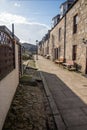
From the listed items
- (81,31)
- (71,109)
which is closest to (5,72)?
→ (71,109)

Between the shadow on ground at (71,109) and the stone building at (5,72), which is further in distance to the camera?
the shadow on ground at (71,109)

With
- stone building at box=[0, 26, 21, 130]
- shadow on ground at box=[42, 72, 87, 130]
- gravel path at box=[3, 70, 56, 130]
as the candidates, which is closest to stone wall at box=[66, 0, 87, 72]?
shadow on ground at box=[42, 72, 87, 130]

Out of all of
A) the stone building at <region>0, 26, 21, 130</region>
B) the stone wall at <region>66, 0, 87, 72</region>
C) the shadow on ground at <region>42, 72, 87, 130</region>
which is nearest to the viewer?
the stone building at <region>0, 26, 21, 130</region>

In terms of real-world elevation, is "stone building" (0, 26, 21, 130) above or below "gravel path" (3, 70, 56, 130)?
above

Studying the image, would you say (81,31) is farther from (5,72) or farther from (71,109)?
(5,72)

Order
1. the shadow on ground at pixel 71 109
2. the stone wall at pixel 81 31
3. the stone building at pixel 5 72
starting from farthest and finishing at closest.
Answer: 1. the stone wall at pixel 81 31
2. the shadow on ground at pixel 71 109
3. the stone building at pixel 5 72

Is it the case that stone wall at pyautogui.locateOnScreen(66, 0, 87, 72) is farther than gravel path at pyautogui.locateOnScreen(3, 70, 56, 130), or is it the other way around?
stone wall at pyautogui.locateOnScreen(66, 0, 87, 72)

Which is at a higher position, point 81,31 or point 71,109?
point 81,31

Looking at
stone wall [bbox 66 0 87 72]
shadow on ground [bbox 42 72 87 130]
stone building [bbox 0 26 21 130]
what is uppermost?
stone wall [bbox 66 0 87 72]

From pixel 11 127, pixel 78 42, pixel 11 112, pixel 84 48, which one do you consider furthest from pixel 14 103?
pixel 78 42

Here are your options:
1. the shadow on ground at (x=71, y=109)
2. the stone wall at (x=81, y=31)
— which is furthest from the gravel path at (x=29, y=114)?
the stone wall at (x=81, y=31)

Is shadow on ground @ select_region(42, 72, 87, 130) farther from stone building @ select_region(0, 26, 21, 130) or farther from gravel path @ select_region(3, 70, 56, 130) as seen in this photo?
stone building @ select_region(0, 26, 21, 130)

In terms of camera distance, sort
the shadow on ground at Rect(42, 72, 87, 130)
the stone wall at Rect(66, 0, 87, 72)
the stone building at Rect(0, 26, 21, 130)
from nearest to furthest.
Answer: the stone building at Rect(0, 26, 21, 130), the shadow on ground at Rect(42, 72, 87, 130), the stone wall at Rect(66, 0, 87, 72)

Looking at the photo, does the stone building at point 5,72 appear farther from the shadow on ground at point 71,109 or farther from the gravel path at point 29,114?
the shadow on ground at point 71,109
